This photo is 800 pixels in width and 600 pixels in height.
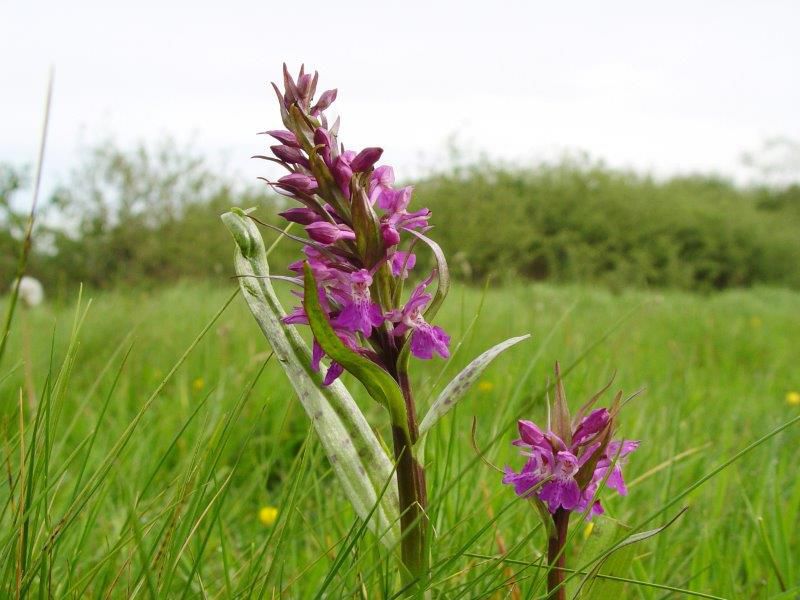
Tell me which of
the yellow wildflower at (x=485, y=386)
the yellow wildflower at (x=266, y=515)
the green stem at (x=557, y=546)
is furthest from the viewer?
the yellow wildflower at (x=485, y=386)

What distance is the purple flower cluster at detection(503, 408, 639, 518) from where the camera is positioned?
0.85 meters

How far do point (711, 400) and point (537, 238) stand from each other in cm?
1079

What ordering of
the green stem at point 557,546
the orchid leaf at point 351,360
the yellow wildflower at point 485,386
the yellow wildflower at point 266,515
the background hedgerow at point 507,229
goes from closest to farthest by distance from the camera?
the orchid leaf at point 351,360 → the green stem at point 557,546 → the yellow wildflower at point 266,515 → the yellow wildflower at point 485,386 → the background hedgerow at point 507,229

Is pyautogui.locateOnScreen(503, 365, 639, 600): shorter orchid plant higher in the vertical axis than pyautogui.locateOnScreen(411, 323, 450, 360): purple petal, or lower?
lower

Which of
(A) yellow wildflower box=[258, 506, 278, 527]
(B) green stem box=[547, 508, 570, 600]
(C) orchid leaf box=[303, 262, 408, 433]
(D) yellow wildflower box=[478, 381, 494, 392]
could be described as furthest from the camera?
(D) yellow wildflower box=[478, 381, 494, 392]

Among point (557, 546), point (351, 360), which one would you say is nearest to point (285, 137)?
point (351, 360)

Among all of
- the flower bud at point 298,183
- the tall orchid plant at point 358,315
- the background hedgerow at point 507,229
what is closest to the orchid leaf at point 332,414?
the tall orchid plant at point 358,315

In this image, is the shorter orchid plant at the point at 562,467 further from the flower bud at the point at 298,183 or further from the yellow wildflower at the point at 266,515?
the yellow wildflower at the point at 266,515

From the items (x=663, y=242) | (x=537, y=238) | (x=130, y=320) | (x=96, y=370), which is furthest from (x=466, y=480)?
(x=663, y=242)

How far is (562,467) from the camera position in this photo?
865 mm

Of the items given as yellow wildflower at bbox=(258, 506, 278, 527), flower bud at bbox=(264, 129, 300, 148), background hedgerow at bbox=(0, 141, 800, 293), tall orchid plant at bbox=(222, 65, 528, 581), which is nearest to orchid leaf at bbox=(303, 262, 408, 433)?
tall orchid plant at bbox=(222, 65, 528, 581)

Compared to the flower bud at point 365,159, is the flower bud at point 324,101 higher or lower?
higher

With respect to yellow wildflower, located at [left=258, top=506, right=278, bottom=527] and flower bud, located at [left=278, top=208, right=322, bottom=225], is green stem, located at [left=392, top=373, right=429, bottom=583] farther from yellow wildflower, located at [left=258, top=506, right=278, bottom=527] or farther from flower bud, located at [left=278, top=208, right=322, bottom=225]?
yellow wildflower, located at [left=258, top=506, right=278, bottom=527]

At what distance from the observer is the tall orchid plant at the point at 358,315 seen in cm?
85
